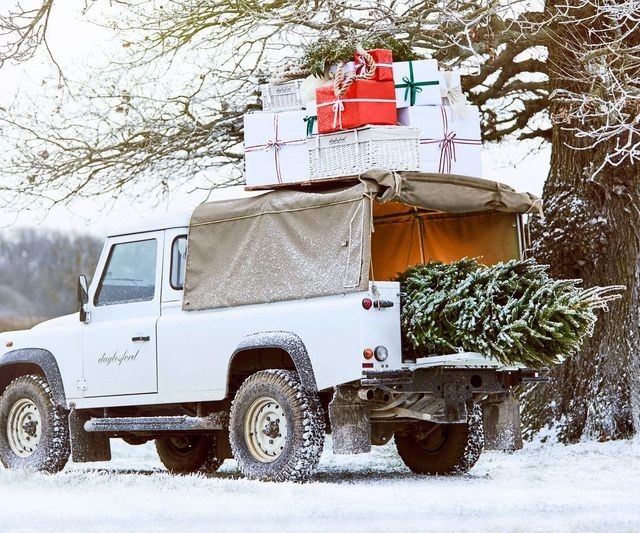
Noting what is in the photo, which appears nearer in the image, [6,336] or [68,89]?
[6,336]

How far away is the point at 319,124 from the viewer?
10.7m

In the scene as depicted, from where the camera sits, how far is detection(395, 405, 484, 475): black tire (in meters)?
11.5

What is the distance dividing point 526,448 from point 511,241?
140 inches

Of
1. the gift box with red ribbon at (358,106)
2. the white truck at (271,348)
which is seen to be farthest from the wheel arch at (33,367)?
the gift box with red ribbon at (358,106)

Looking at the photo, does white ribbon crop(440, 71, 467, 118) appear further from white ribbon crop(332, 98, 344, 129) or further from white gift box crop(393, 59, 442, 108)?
white ribbon crop(332, 98, 344, 129)

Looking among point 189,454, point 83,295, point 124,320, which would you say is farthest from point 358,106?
point 189,454

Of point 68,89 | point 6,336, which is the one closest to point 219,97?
point 68,89

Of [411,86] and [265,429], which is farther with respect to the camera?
[411,86]

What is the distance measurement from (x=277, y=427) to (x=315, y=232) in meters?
1.61

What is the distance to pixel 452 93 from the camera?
36.2 ft

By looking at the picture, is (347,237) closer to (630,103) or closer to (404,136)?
(404,136)

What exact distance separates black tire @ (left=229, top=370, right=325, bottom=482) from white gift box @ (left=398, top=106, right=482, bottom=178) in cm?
214

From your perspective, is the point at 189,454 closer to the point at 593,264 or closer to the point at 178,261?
the point at 178,261

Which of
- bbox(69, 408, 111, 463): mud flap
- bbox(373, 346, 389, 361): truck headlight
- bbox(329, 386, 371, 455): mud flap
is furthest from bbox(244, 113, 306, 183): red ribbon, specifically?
bbox(69, 408, 111, 463): mud flap
